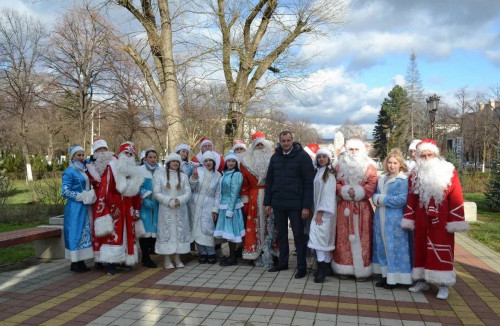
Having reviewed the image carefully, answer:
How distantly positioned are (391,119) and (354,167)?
56939mm

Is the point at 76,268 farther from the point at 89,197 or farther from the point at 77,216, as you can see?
the point at 89,197

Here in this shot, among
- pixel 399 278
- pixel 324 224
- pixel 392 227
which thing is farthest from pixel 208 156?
pixel 399 278

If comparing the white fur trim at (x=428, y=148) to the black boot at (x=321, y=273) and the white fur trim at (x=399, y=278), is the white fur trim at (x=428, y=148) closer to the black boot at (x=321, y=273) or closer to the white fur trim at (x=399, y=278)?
the white fur trim at (x=399, y=278)

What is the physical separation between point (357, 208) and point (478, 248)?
377 centimetres

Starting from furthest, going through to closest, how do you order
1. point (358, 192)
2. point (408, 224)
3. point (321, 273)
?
point (321, 273), point (358, 192), point (408, 224)

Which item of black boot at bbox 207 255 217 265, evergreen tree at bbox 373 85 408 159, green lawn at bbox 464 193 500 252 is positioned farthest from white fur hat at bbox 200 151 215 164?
evergreen tree at bbox 373 85 408 159

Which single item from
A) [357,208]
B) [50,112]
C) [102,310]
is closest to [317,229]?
[357,208]

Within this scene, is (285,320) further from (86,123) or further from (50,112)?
(50,112)

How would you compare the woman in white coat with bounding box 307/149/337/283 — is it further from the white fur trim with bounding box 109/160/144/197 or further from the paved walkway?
the white fur trim with bounding box 109/160/144/197

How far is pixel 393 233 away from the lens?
210 inches

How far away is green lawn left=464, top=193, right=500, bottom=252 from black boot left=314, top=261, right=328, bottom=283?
4.01 meters

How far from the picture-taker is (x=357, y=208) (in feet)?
18.5

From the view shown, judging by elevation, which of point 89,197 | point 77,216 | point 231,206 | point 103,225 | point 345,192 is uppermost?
point 345,192

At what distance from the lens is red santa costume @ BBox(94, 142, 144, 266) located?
6.04 meters
